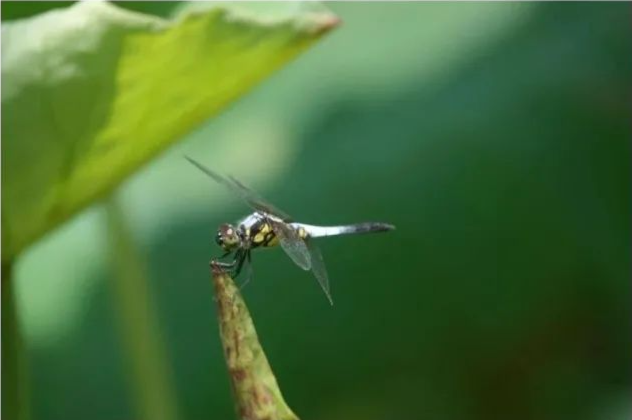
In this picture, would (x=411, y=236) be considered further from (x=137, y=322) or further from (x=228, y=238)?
(x=228, y=238)

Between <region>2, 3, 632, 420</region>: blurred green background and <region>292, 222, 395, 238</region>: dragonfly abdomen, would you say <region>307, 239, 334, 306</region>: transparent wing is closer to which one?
<region>292, 222, 395, 238</region>: dragonfly abdomen

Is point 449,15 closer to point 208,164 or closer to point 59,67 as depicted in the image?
point 208,164

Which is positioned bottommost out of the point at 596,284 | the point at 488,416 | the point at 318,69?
the point at 488,416

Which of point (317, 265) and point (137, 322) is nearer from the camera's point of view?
point (317, 265)

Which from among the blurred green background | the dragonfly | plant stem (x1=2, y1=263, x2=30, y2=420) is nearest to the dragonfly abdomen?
the dragonfly

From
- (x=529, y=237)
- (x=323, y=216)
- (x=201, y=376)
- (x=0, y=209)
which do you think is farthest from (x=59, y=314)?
(x=0, y=209)

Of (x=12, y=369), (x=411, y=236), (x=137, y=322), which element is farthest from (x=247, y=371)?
(x=411, y=236)

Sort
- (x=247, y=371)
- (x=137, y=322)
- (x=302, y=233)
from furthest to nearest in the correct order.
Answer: (x=137, y=322), (x=302, y=233), (x=247, y=371)
